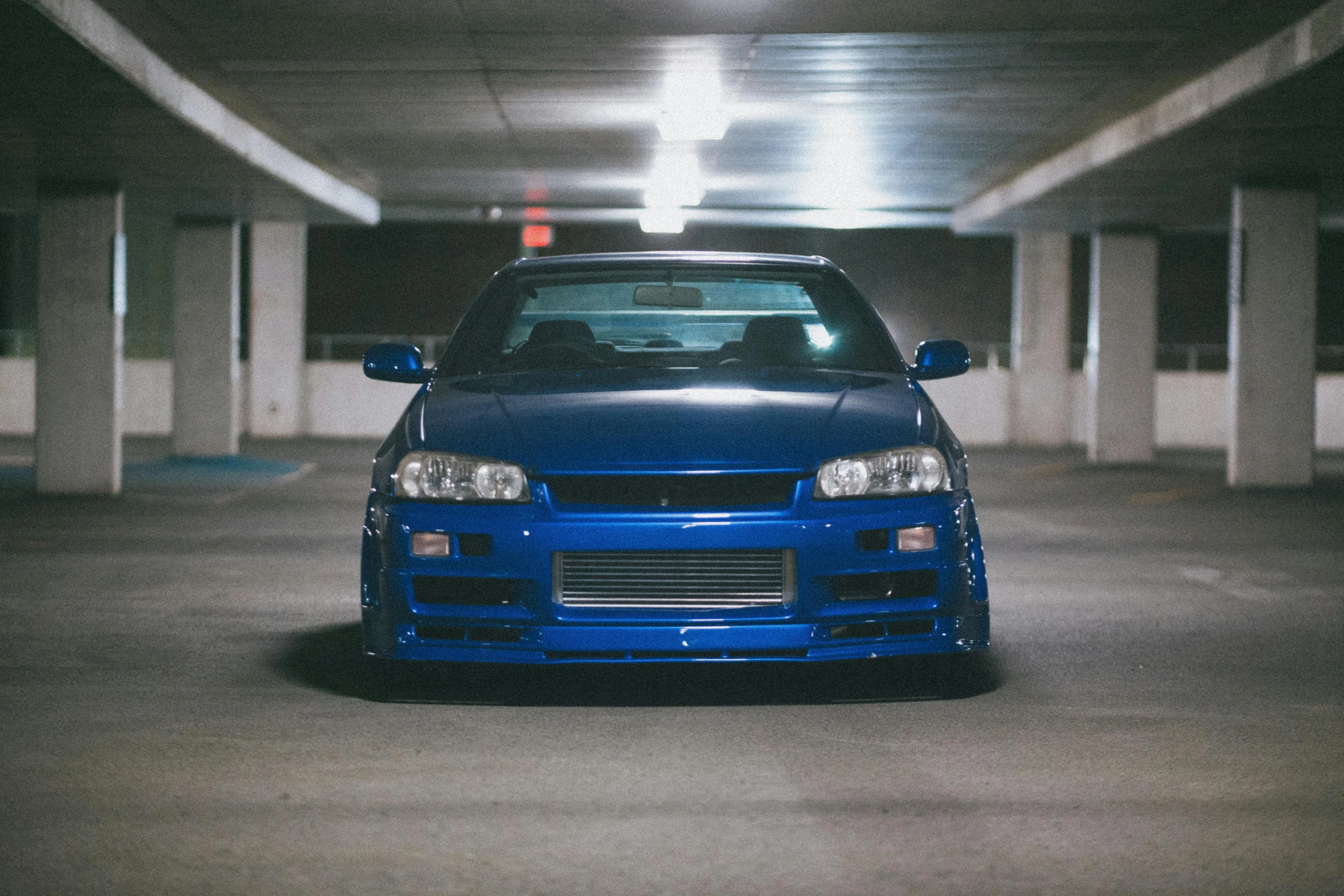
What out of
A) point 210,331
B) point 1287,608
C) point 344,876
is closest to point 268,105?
point 210,331

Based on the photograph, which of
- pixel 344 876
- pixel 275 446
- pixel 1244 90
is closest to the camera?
pixel 344 876

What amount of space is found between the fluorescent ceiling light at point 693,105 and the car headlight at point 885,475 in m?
7.86

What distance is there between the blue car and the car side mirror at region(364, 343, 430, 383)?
2.54 ft

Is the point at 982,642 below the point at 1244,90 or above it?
below

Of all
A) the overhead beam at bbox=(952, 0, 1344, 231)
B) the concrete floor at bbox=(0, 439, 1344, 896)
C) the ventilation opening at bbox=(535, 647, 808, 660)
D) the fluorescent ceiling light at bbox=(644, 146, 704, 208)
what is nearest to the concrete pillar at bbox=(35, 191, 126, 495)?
the fluorescent ceiling light at bbox=(644, 146, 704, 208)

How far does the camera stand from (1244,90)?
13.0 m

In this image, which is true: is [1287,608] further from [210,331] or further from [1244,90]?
[210,331]

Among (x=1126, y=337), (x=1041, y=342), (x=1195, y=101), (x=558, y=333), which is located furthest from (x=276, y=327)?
(x=558, y=333)

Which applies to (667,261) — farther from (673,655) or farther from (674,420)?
(673,655)

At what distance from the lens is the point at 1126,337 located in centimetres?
2553

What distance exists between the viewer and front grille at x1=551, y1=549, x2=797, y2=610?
5.50m

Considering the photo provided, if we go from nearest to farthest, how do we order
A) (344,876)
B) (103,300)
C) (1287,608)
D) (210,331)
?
(344,876) < (1287,608) < (103,300) < (210,331)

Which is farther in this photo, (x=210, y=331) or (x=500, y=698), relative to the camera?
(x=210, y=331)

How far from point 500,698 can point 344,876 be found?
2.10 meters
